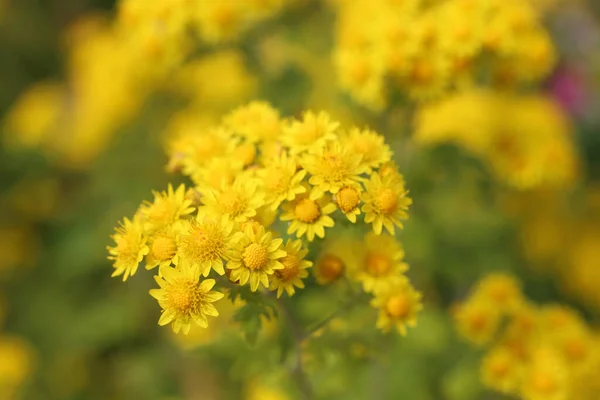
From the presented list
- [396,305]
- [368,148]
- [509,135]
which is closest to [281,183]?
[368,148]

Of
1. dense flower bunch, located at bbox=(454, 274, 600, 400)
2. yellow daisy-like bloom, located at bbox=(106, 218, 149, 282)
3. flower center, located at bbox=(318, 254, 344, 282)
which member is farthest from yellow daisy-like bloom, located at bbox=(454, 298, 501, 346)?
yellow daisy-like bloom, located at bbox=(106, 218, 149, 282)

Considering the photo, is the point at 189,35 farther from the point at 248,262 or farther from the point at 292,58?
the point at 248,262

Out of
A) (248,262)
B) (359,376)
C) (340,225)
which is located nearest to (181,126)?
(359,376)

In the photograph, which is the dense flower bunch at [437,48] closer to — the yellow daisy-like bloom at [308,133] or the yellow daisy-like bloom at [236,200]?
the yellow daisy-like bloom at [308,133]

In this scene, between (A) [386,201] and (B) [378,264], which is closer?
(A) [386,201]

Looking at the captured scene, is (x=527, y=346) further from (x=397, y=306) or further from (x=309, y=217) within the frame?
(x=309, y=217)

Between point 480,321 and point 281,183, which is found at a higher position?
point 281,183
